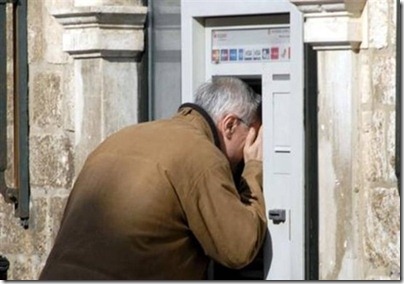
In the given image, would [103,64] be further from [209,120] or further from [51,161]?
[209,120]

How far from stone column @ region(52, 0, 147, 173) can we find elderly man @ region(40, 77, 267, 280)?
1.83 metres

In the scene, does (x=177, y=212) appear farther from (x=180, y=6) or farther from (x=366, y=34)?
(x=180, y=6)

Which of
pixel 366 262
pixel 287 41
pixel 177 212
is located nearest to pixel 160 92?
pixel 287 41

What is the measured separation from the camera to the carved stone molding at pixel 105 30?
23.0 feet

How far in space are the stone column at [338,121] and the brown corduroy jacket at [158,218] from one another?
4.01 feet

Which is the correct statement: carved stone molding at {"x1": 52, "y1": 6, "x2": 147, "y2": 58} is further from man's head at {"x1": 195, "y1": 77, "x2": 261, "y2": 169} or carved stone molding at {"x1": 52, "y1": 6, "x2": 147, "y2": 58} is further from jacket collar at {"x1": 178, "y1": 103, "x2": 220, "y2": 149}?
jacket collar at {"x1": 178, "y1": 103, "x2": 220, "y2": 149}

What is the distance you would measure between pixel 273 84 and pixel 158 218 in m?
1.62

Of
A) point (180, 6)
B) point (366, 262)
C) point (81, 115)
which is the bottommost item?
point (366, 262)

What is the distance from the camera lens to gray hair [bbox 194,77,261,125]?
5.42 metres

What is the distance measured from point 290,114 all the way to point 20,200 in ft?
5.41

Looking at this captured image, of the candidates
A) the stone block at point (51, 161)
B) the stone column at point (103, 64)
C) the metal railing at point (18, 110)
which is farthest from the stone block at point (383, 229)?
the metal railing at point (18, 110)

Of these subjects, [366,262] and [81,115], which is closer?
[366,262]

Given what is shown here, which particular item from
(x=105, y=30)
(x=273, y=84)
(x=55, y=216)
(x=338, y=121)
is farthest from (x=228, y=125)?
(x=55, y=216)

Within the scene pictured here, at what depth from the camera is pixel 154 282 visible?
5.06 metres
